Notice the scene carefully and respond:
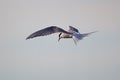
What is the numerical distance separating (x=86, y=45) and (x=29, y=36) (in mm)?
440

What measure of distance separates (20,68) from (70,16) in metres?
0.55

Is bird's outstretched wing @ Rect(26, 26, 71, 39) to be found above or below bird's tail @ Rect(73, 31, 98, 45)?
above

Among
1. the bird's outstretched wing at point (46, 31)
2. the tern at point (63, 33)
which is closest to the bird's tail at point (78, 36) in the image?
the tern at point (63, 33)

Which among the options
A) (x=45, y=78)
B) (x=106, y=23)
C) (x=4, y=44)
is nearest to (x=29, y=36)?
(x=4, y=44)

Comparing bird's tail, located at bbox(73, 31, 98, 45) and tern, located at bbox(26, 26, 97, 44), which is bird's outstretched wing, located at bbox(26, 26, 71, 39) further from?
bird's tail, located at bbox(73, 31, 98, 45)

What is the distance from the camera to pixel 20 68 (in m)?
1.87

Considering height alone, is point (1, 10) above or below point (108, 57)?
above

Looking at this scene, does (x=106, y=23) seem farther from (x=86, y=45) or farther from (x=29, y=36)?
(x=29, y=36)

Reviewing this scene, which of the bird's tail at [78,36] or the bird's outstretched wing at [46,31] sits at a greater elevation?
the bird's outstretched wing at [46,31]

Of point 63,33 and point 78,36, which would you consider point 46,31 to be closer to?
point 63,33

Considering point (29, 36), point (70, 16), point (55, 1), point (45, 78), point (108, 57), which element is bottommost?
point (45, 78)

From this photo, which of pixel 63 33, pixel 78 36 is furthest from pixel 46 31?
pixel 78 36

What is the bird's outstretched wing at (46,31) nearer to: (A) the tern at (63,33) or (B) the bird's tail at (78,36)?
(A) the tern at (63,33)

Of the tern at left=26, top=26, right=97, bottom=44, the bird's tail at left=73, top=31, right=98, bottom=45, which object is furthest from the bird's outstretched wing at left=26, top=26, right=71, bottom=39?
the bird's tail at left=73, top=31, right=98, bottom=45
